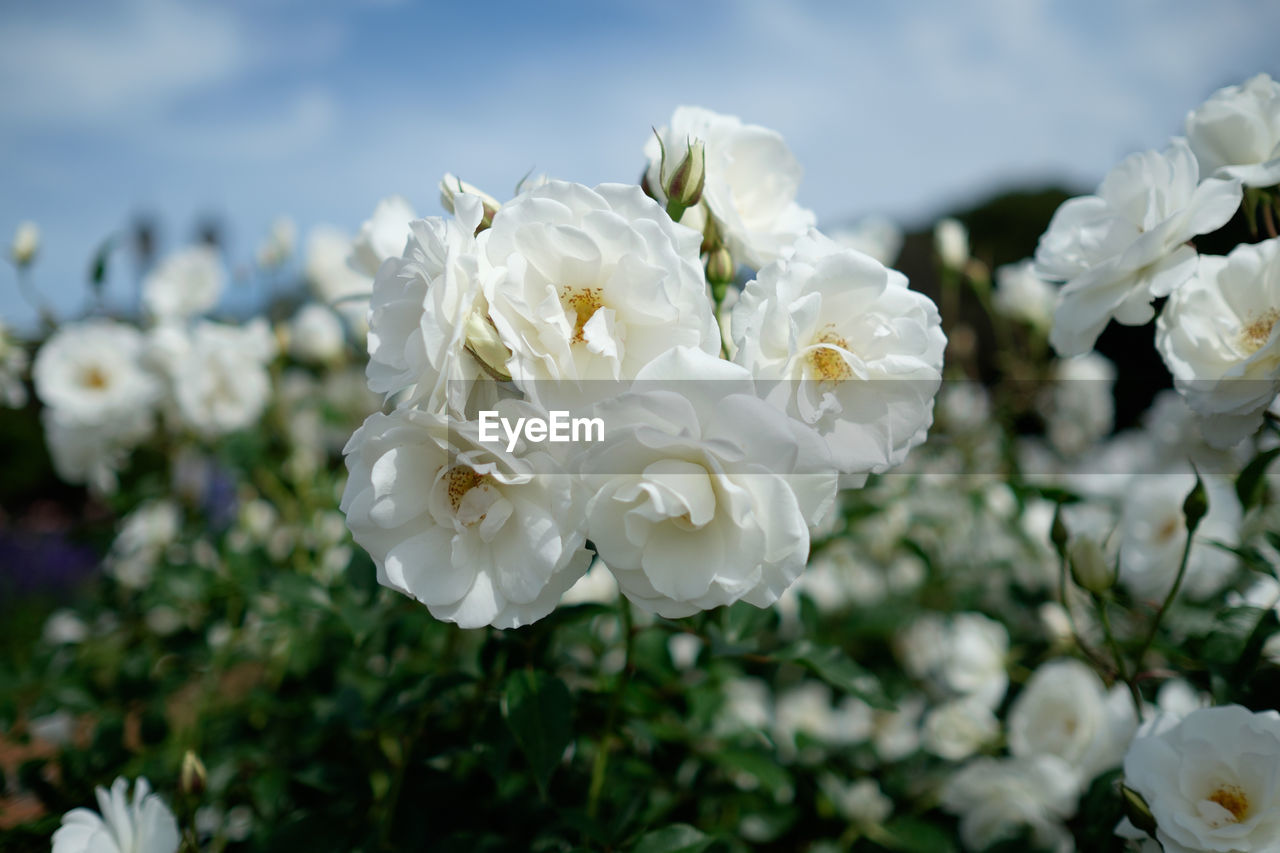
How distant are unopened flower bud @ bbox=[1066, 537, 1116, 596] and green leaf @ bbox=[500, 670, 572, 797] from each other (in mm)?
792

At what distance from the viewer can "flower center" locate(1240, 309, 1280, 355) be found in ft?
3.50

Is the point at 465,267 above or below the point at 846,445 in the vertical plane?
above

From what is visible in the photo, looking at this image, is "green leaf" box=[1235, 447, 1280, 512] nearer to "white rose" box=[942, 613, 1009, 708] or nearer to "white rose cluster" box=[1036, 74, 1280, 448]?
"white rose cluster" box=[1036, 74, 1280, 448]

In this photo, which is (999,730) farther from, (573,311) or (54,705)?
(54,705)

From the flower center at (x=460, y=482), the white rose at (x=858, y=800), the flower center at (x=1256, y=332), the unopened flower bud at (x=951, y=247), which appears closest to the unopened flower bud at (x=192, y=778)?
the flower center at (x=460, y=482)

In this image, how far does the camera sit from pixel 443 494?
882 mm

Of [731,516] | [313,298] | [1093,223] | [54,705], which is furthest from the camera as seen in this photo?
[313,298]

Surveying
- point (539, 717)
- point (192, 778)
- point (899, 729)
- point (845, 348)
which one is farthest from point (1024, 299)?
point (192, 778)

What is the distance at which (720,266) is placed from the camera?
1067 millimetres

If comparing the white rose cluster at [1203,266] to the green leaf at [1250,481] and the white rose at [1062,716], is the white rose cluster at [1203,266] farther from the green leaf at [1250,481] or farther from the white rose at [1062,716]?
the white rose at [1062,716]

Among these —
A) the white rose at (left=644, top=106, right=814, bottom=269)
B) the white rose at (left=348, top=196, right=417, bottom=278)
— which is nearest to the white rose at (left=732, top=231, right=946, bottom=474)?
the white rose at (left=644, top=106, right=814, bottom=269)

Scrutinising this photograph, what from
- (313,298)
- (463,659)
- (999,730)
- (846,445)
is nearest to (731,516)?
(846,445)

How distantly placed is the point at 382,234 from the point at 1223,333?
1224 mm

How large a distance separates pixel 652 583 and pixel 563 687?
32 centimetres
